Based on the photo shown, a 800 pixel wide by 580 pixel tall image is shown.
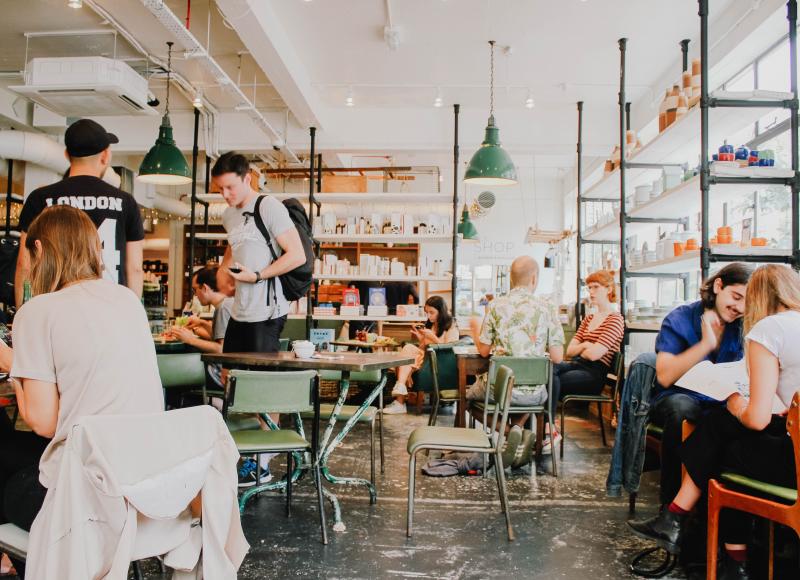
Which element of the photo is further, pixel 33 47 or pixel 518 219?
pixel 518 219

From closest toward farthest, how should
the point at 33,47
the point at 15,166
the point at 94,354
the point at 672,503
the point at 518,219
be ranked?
the point at 94,354 → the point at 672,503 → the point at 33,47 → the point at 15,166 → the point at 518,219

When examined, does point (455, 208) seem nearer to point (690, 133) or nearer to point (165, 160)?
point (690, 133)

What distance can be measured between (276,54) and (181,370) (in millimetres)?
3501

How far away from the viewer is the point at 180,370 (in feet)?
11.8

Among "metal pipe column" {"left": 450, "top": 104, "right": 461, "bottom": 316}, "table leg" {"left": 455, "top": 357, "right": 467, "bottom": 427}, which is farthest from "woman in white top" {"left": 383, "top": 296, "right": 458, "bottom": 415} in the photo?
"table leg" {"left": 455, "top": 357, "right": 467, "bottom": 427}

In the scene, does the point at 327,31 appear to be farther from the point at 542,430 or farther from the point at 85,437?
the point at 85,437

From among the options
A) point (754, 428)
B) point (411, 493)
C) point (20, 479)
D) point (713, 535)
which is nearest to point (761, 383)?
point (754, 428)

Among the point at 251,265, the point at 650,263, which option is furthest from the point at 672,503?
the point at 650,263

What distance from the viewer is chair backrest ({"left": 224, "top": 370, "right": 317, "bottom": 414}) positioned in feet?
8.79

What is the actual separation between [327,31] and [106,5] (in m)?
1.97

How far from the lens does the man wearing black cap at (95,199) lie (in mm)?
2668

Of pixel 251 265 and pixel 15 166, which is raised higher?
pixel 15 166

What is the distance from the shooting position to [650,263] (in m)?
5.41

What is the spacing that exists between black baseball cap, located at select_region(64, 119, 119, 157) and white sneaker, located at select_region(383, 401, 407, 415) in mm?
4514
